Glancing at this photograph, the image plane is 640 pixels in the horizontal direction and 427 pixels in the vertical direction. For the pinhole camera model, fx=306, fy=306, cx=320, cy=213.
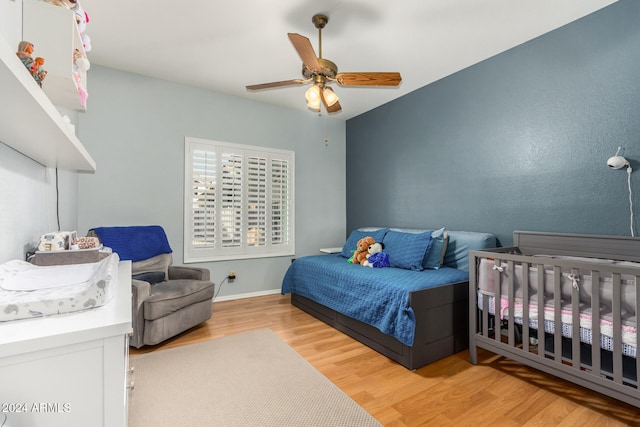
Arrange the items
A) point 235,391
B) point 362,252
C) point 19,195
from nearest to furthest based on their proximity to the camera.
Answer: point 19,195, point 235,391, point 362,252

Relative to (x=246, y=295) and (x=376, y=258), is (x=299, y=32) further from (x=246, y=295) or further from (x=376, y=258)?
(x=246, y=295)

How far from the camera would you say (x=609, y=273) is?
159 cm

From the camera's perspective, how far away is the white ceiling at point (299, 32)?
2184 mm

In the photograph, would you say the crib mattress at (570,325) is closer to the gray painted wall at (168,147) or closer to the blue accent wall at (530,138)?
the blue accent wall at (530,138)

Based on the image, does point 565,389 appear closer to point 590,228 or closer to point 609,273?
point 609,273

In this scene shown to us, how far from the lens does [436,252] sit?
2891 millimetres

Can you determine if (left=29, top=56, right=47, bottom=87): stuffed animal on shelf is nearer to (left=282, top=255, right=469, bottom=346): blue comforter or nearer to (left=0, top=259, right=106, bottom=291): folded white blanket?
(left=0, top=259, right=106, bottom=291): folded white blanket

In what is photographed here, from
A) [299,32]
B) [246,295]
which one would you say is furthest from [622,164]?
[246,295]

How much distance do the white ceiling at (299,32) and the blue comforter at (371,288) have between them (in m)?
1.99

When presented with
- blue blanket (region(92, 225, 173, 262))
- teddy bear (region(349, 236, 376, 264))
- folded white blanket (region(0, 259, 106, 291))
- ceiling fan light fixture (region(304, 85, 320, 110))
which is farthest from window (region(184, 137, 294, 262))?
folded white blanket (region(0, 259, 106, 291))

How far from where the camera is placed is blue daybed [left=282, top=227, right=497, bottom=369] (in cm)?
216

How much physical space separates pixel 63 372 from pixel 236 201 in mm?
3227

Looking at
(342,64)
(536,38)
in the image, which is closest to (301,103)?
(342,64)

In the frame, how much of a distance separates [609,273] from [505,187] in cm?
133
